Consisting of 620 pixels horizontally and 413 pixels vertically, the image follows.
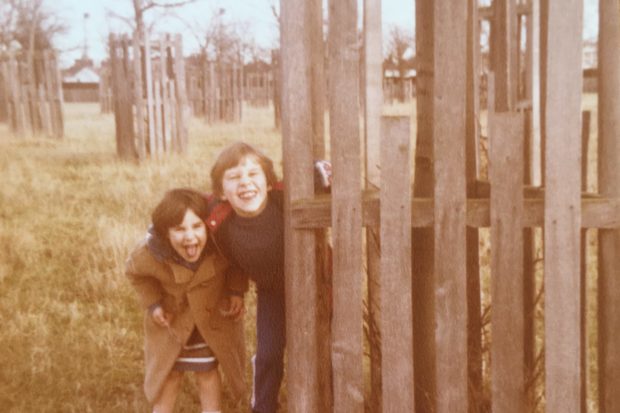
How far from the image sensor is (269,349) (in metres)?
3.58

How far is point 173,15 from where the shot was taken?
30406 millimetres

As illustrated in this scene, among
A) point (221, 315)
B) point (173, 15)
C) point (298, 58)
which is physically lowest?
point (221, 315)

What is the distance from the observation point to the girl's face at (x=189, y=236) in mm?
3358

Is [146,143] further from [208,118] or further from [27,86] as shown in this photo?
[208,118]

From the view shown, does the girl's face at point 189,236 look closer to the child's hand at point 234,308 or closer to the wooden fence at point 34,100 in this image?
the child's hand at point 234,308

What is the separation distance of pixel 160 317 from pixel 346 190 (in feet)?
4.02

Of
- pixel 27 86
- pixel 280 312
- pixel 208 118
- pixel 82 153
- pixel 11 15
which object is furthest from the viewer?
pixel 11 15

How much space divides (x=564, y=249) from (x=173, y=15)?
2935 centimetres

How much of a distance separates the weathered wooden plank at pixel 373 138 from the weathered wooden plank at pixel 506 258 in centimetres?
45

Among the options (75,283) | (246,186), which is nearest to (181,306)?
(246,186)

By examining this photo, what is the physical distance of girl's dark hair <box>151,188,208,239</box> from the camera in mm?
3342

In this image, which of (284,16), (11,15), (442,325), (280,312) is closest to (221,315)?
(280,312)

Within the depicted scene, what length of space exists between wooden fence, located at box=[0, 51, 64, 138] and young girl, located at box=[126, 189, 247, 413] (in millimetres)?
16652

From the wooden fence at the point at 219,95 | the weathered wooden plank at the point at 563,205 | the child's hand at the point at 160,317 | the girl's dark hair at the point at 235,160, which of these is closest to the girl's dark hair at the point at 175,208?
the girl's dark hair at the point at 235,160
